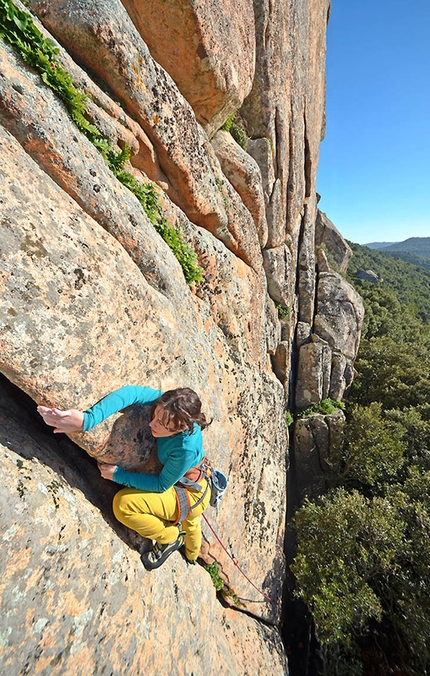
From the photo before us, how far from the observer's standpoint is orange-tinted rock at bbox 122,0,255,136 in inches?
303

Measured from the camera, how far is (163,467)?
17.3 feet

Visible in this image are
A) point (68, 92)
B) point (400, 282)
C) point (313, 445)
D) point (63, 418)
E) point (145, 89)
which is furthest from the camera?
point (400, 282)

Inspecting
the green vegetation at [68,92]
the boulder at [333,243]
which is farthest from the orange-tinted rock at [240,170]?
the boulder at [333,243]

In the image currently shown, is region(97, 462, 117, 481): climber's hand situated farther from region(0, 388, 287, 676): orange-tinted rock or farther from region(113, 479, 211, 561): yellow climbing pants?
region(0, 388, 287, 676): orange-tinted rock

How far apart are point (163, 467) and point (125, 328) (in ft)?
8.81

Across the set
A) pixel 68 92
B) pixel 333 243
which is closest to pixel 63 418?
pixel 68 92

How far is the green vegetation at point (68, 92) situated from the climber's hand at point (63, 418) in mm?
5194

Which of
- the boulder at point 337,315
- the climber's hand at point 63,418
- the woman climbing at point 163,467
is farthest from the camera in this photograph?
the boulder at point 337,315

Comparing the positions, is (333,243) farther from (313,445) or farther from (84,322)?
(84,322)

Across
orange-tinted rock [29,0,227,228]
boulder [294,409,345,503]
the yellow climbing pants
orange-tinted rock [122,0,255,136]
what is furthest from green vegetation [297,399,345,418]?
orange-tinted rock [122,0,255,136]

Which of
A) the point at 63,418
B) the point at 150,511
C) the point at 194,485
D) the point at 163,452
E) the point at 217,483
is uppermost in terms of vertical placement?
the point at 63,418

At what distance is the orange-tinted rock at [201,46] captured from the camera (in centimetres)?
769

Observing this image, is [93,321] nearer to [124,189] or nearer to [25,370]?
[25,370]

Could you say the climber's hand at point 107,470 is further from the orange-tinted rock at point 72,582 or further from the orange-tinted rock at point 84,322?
the orange-tinted rock at point 72,582
